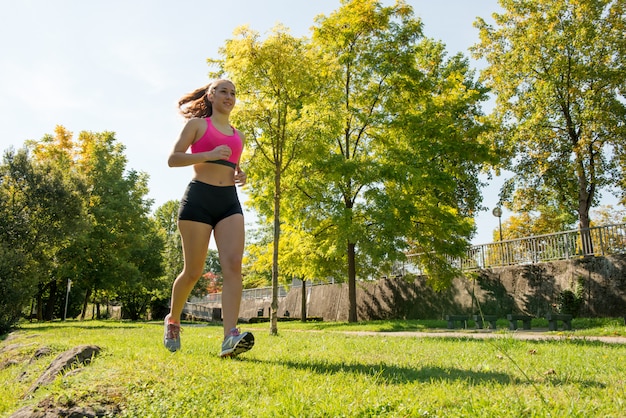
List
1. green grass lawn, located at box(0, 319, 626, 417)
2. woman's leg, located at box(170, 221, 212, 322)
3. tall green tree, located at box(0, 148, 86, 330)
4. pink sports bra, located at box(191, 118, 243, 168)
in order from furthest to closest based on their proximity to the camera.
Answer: tall green tree, located at box(0, 148, 86, 330) < pink sports bra, located at box(191, 118, 243, 168) < woman's leg, located at box(170, 221, 212, 322) < green grass lawn, located at box(0, 319, 626, 417)

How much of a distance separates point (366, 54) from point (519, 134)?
908 cm

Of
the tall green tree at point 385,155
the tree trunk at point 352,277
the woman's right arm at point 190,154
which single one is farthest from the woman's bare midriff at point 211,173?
the tree trunk at point 352,277

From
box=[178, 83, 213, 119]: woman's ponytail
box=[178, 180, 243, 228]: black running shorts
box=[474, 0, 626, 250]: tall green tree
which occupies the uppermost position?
box=[474, 0, 626, 250]: tall green tree

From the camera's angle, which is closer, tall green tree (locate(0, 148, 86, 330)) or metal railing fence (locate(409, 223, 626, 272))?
metal railing fence (locate(409, 223, 626, 272))

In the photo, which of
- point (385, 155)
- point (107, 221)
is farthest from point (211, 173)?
point (107, 221)

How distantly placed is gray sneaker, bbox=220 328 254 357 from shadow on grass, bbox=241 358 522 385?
0.51 ft

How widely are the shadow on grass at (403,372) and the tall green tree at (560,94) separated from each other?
20.5 metres

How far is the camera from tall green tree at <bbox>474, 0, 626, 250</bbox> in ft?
69.1

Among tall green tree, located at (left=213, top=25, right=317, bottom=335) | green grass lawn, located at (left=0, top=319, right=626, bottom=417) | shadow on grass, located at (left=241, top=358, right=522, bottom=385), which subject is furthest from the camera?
tall green tree, located at (left=213, top=25, right=317, bottom=335)

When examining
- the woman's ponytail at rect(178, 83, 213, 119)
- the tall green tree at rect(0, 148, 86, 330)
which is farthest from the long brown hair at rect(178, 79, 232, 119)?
the tall green tree at rect(0, 148, 86, 330)

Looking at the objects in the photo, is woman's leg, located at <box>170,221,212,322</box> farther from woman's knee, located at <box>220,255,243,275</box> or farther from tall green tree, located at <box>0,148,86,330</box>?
tall green tree, located at <box>0,148,86,330</box>

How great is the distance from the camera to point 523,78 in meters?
23.3

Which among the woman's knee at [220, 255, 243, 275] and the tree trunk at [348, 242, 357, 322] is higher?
the tree trunk at [348, 242, 357, 322]

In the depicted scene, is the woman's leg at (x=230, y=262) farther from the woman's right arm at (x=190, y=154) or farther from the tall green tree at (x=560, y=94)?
the tall green tree at (x=560, y=94)
